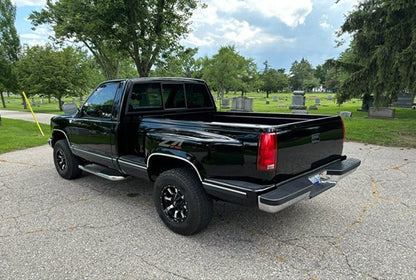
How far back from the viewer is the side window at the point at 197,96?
4539 mm

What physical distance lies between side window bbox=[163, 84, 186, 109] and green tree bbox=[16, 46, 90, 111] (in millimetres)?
22378

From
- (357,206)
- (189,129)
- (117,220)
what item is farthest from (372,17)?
(117,220)

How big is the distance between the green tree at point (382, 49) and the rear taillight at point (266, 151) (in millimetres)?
9354

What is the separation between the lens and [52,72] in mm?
23141

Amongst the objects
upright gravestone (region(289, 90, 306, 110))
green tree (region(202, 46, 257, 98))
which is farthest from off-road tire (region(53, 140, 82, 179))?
green tree (region(202, 46, 257, 98))

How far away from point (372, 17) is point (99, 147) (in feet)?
46.1

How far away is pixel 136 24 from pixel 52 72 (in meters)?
13.7

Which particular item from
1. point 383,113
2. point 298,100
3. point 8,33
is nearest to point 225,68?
point 298,100

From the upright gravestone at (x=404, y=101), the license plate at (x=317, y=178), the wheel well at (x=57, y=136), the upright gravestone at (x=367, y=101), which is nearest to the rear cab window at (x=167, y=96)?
the wheel well at (x=57, y=136)

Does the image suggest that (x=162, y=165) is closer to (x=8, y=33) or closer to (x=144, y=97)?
(x=144, y=97)

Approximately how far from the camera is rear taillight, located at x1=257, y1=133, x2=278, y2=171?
2455 millimetres

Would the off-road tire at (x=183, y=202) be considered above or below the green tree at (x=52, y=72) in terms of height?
below

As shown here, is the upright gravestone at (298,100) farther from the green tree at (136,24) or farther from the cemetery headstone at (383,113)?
the green tree at (136,24)

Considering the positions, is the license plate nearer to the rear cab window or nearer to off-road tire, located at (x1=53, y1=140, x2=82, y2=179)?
the rear cab window
